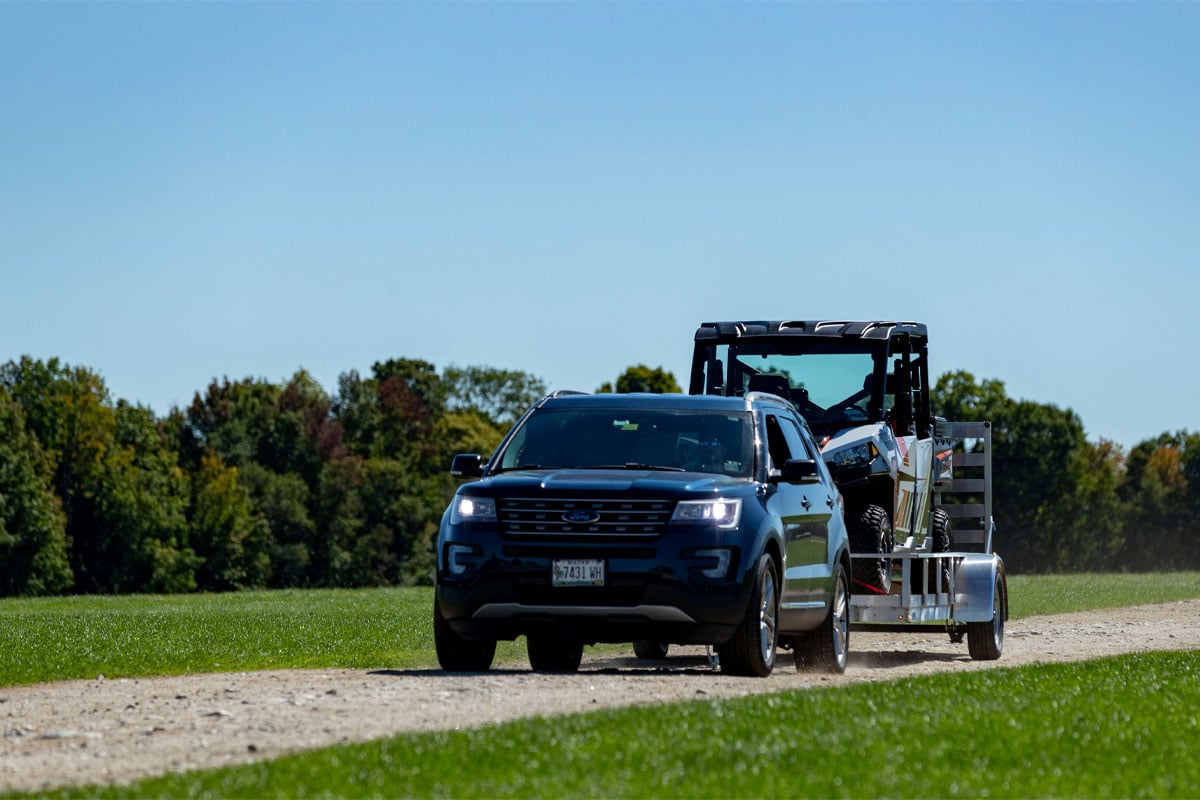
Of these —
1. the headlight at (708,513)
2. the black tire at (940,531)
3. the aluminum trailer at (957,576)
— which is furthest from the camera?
the black tire at (940,531)

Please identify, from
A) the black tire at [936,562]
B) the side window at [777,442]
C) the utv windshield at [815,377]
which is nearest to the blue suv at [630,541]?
the side window at [777,442]

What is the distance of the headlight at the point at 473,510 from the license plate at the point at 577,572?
0.64 m

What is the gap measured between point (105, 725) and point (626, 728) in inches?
119

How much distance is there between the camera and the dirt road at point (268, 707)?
938 centimetres

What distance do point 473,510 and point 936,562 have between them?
617 cm

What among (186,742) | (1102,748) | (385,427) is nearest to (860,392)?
(1102,748)

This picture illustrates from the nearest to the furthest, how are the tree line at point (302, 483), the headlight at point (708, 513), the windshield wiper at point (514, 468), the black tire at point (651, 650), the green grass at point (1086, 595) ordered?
the headlight at point (708, 513), the windshield wiper at point (514, 468), the black tire at point (651, 650), the green grass at point (1086, 595), the tree line at point (302, 483)

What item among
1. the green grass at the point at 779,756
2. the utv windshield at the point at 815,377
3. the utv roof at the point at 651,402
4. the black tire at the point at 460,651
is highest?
Answer: the utv windshield at the point at 815,377

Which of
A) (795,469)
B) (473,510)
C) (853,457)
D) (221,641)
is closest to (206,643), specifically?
(221,641)

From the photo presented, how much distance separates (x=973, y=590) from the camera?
62.1 feet

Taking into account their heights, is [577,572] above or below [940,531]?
below

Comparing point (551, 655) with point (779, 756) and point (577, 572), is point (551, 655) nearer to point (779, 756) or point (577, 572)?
point (577, 572)

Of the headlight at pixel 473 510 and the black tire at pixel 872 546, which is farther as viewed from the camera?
the black tire at pixel 872 546

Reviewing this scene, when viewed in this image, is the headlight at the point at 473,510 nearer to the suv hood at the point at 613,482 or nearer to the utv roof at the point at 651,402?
the suv hood at the point at 613,482
